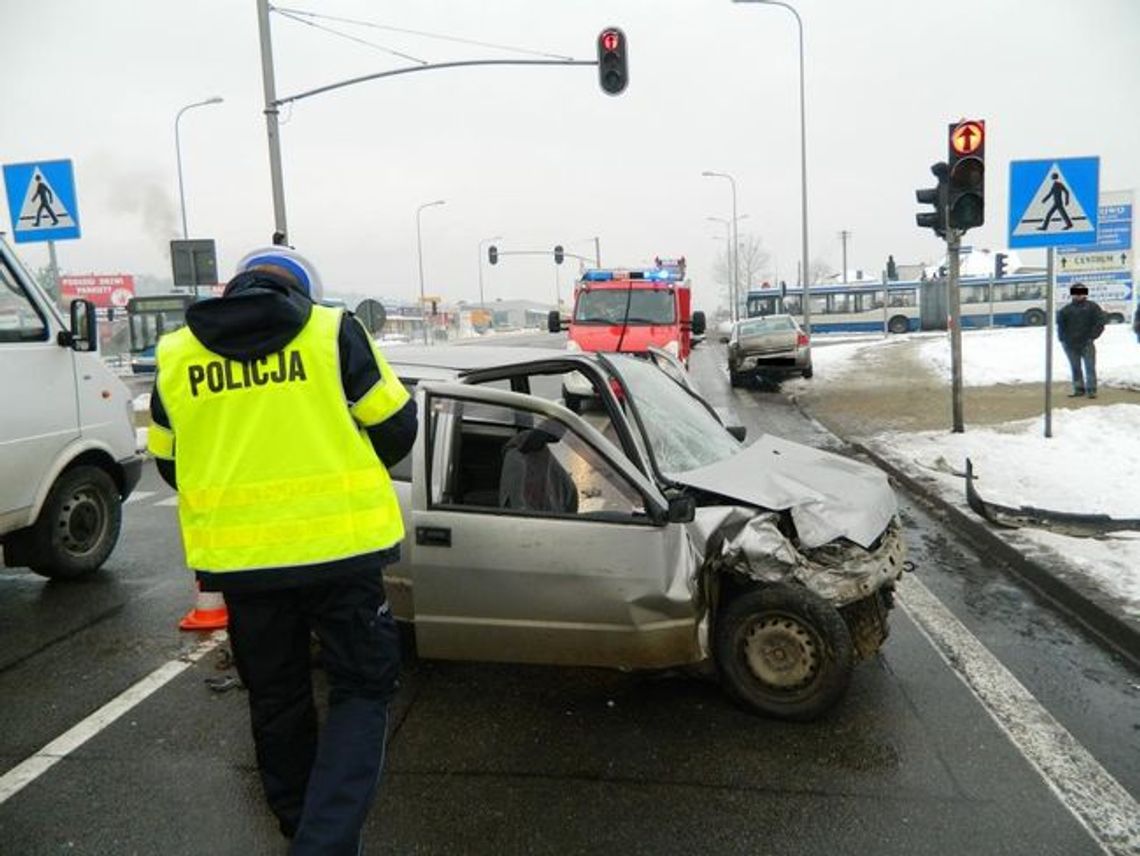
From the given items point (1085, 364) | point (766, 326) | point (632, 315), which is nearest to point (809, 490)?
point (632, 315)

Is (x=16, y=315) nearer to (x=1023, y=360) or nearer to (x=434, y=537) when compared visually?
(x=434, y=537)

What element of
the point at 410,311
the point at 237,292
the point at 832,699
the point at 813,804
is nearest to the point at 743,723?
the point at 832,699

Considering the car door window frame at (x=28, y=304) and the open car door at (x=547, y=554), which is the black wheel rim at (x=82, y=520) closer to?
the car door window frame at (x=28, y=304)

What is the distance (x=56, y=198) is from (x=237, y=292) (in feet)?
33.9

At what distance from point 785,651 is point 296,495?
2207mm

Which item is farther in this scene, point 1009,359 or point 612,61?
point 1009,359

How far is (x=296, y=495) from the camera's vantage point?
7.72 feet

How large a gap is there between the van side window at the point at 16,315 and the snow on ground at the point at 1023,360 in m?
15.2

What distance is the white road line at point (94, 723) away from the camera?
3305 mm

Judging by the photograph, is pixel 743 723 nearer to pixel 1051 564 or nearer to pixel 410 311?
pixel 1051 564

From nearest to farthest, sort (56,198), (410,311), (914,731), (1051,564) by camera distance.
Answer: (914,731) < (1051,564) < (56,198) < (410,311)

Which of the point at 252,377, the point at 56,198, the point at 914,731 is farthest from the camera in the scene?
the point at 56,198

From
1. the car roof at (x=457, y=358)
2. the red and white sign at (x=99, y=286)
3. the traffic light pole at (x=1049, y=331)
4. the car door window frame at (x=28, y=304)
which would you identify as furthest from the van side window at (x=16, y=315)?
the red and white sign at (x=99, y=286)

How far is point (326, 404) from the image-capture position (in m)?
2.36
